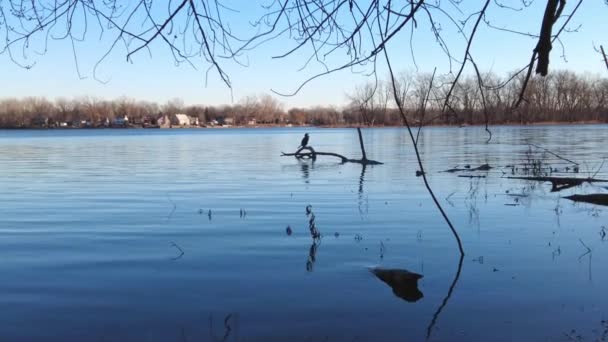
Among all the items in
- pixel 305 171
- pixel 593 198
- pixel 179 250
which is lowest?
pixel 305 171

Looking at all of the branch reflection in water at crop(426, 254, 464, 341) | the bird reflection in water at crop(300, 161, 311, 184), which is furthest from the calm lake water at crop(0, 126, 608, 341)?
the bird reflection in water at crop(300, 161, 311, 184)

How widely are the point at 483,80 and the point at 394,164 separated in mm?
26788

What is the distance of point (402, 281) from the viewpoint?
757 centimetres

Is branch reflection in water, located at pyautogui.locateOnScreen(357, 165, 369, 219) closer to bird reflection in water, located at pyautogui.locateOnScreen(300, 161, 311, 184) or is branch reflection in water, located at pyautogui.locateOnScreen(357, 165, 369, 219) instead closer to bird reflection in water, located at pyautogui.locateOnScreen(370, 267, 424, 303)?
bird reflection in water, located at pyautogui.locateOnScreen(300, 161, 311, 184)

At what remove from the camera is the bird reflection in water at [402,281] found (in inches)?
285

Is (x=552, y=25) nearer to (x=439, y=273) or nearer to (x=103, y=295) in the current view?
(x=439, y=273)

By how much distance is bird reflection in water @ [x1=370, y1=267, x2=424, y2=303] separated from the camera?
7.23m

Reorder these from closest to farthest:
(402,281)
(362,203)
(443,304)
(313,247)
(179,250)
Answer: (443,304), (402,281), (179,250), (313,247), (362,203)

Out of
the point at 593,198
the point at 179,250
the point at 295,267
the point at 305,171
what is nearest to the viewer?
the point at 295,267

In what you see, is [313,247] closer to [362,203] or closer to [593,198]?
[362,203]

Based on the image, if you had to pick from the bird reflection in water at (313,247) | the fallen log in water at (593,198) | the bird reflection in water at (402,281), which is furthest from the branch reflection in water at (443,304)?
the fallen log in water at (593,198)

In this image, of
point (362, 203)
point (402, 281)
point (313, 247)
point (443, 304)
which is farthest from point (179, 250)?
point (362, 203)

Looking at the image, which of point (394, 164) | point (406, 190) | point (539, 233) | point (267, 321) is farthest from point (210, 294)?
point (394, 164)

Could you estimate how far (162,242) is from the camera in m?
10.5
